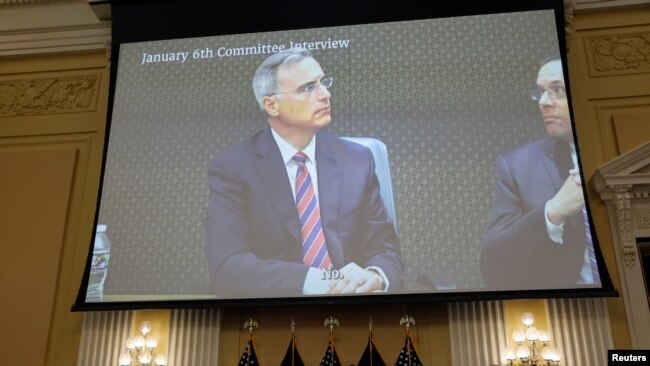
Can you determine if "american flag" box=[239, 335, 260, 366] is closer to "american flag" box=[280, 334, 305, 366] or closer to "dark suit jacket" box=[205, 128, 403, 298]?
"american flag" box=[280, 334, 305, 366]

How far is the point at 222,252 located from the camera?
5.96 metres

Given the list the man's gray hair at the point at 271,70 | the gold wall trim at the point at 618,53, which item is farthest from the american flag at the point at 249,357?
the gold wall trim at the point at 618,53

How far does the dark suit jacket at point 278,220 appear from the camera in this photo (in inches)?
228

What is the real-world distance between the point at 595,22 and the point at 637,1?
47cm

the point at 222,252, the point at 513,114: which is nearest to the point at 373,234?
the point at 222,252

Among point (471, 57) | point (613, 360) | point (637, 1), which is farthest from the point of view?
point (637, 1)

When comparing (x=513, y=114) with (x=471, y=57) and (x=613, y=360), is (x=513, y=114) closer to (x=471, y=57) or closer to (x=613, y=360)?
(x=471, y=57)

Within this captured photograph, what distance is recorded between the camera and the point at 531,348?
5.52 meters

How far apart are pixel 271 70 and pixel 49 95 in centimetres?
269

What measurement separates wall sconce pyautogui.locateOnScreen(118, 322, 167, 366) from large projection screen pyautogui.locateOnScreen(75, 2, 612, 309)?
0.34 meters

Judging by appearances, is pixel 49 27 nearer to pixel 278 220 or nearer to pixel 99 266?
pixel 99 266

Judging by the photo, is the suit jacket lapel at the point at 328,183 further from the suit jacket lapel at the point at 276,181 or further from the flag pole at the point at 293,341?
the flag pole at the point at 293,341

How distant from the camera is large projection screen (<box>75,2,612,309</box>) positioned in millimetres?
5789

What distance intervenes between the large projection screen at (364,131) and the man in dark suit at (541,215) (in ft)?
0.17
